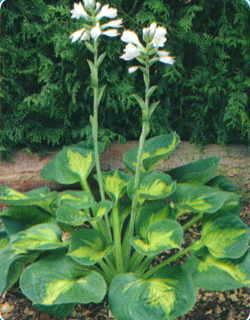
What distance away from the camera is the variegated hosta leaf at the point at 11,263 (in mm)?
1672

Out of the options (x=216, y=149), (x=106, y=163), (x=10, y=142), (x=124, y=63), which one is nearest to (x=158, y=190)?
(x=106, y=163)

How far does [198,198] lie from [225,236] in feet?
0.85

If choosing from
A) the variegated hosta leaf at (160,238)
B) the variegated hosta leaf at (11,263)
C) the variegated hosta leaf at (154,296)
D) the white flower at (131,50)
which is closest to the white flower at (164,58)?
the white flower at (131,50)

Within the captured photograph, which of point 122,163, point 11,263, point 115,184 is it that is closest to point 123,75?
point 122,163

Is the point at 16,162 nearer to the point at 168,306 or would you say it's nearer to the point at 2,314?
the point at 2,314

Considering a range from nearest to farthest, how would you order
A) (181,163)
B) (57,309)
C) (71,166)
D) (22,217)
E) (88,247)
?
(57,309) → (88,247) → (22,217) → (71,166) → (181,163)

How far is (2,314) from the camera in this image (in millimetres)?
1849

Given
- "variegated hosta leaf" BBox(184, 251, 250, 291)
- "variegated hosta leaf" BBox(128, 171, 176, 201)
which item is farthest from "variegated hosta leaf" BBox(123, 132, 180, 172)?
"variegated hosta leaf" BBox(184, 251, 250, 291)

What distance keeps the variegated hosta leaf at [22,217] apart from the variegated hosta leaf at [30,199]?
0.07m

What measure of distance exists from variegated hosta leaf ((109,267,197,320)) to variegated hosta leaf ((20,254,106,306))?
0.30ft

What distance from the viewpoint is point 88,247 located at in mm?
1675

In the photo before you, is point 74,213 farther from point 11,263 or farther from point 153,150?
point 153,150

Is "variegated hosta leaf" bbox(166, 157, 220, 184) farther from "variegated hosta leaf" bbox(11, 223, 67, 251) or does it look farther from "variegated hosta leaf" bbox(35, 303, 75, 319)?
"variegated hosta leaf" bbox(35, 303, 75, 319)

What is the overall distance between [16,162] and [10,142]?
0.61ft
